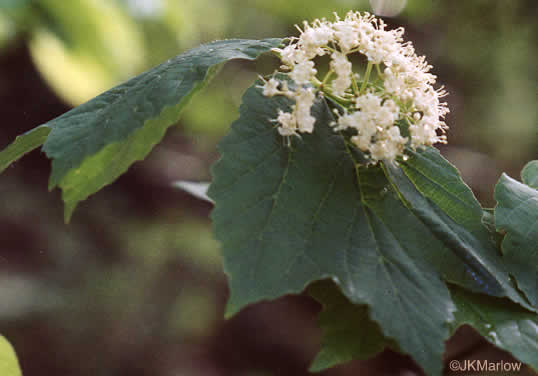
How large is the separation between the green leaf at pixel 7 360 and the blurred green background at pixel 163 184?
6.29 ft

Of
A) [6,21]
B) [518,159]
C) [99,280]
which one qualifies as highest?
[6,21]

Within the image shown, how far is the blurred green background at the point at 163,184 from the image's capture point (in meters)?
2.69

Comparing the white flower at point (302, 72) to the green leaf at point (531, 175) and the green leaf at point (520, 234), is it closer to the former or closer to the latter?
the green leaf at point (520, 234)

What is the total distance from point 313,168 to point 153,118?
25 cm

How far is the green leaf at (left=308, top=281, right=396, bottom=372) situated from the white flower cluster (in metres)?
0.25

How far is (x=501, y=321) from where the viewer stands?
2.30ft

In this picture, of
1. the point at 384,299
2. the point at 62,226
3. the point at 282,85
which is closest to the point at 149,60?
the point at 62,226

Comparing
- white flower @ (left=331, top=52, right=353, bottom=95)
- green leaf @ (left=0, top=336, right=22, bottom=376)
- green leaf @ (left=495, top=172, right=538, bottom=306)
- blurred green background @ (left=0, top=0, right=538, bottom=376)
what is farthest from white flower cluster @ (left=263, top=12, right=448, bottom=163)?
blurred green background @ (left=0, top=0, right=538, bottom=376)

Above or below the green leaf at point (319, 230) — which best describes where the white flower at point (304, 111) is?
above

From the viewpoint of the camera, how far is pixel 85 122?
0.71 metres

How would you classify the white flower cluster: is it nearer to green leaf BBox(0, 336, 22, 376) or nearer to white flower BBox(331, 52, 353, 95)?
white flower BBox(331, 52, 353, 95)

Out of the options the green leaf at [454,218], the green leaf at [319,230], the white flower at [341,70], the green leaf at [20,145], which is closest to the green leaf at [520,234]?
the green leaf at [454,218]

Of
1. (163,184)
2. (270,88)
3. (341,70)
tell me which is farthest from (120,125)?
(163,184)

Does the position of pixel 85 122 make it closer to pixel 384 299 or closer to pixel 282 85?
pixel 282 85
